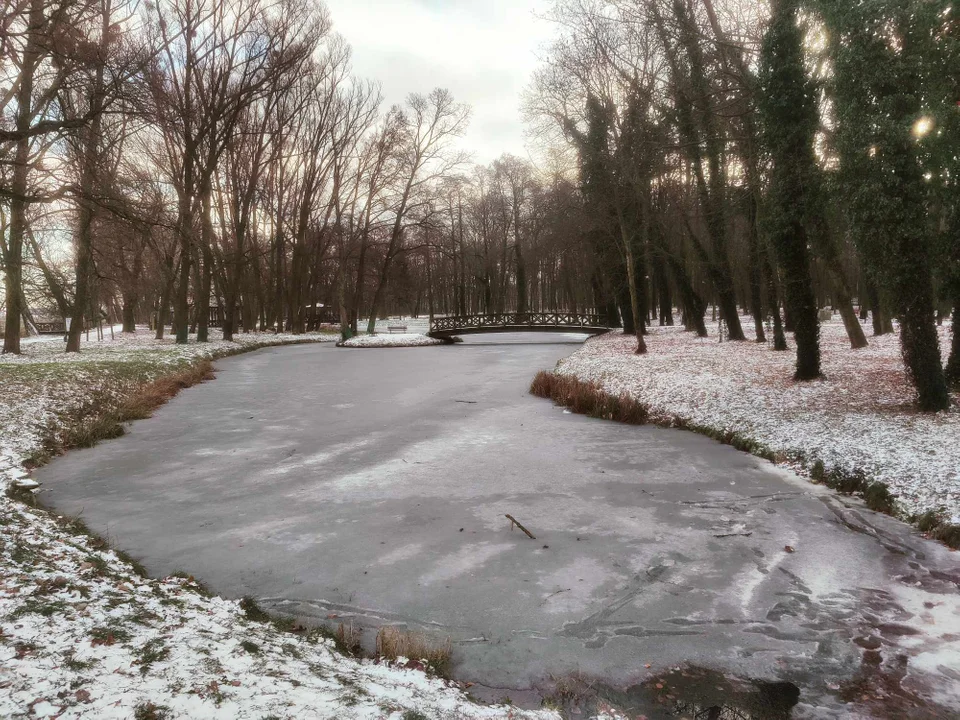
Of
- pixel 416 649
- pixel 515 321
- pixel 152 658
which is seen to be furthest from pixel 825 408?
pixel 515 321

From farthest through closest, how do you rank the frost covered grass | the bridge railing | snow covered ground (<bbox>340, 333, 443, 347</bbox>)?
the bridge railing
snow covered ground (<bbox>340, 333, 443, 347</bbox>)
the frost covered grass

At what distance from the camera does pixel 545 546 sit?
621cm

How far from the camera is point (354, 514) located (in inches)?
280

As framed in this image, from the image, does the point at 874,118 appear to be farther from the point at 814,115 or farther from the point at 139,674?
the point at 139,674

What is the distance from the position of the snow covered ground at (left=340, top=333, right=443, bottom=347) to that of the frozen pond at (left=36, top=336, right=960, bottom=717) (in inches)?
851

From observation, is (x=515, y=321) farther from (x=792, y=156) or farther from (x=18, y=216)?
(x=792, y=156)

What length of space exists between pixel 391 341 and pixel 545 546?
94.2 ft

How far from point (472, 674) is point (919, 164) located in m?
9.85

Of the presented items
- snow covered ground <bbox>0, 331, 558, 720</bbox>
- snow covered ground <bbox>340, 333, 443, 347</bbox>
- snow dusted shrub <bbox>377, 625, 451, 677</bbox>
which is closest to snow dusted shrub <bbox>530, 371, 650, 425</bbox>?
snow dusted shrub <bbox>377, 625, 451, 677</bbox>

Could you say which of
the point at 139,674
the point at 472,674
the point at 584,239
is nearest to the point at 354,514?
the point at 472,674

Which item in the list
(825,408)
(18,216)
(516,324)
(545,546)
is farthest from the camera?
(516,324)

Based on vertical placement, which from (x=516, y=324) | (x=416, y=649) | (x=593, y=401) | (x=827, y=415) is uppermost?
(x=516, y=324)

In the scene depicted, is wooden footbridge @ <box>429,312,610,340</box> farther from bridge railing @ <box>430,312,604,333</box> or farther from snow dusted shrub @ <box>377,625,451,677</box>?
snow dusted shrub @ <box>377,625,451,677</box>

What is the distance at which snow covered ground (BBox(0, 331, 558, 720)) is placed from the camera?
10.0 feet
